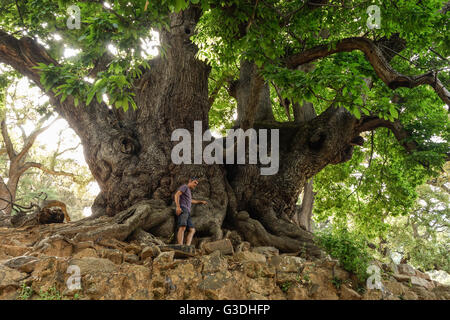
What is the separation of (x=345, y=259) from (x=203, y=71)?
199 inches

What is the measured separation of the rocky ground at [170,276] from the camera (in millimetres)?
2539

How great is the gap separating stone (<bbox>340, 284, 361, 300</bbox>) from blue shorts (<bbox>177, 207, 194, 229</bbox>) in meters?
2.53

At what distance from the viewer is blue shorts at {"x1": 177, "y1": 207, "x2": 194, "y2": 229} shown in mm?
4465

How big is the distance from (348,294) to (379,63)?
3614 millimetres

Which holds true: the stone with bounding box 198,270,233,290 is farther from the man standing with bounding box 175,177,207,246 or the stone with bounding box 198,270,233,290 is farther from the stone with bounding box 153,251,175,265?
the man standing with bounding box 175,177,207,246

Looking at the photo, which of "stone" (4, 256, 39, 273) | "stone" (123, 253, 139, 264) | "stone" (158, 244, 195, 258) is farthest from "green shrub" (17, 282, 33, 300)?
"stone" (158, 244, 195, 258)

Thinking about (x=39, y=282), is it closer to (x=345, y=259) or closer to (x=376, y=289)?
(x=345, y=259)

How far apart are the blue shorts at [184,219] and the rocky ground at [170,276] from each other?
3.00 feet

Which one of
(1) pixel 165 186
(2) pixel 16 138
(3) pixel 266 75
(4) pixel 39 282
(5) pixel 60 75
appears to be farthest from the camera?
(2) pixel 16 138

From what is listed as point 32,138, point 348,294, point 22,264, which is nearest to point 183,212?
point 22,264

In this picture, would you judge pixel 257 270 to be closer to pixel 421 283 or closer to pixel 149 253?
pixel 149 253

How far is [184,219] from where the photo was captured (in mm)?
4496

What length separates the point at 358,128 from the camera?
255 inches
